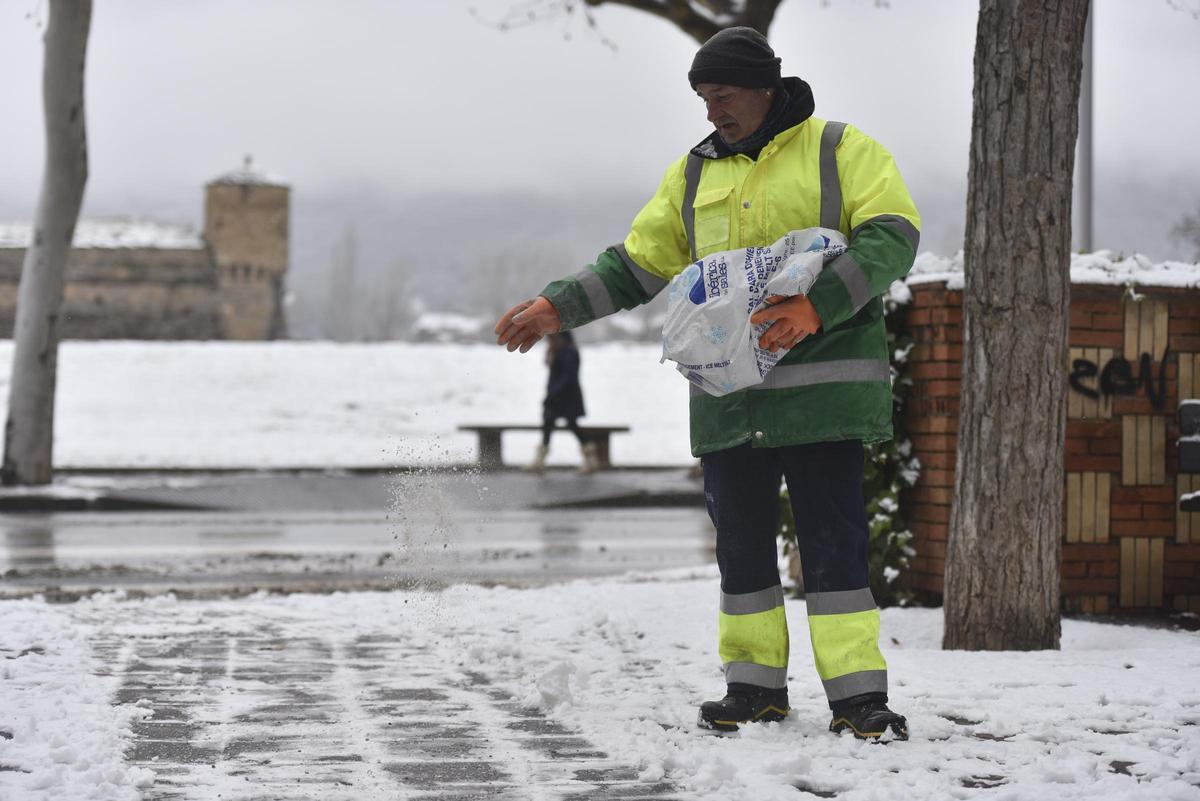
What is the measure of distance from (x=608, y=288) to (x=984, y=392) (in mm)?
1519

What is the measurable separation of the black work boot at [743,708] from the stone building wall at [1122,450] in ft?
7.33

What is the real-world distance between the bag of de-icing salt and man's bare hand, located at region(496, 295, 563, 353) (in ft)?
1.46

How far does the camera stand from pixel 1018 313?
5258 mm

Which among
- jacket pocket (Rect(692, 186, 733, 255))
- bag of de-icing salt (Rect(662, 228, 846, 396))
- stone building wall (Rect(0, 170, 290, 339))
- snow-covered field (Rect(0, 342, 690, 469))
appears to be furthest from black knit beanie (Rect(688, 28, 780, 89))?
stone building wall (Rect(0, 170, 290, 339))

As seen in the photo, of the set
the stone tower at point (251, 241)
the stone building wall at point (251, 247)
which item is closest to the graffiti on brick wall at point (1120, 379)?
the stone building wall at point (251, 247)

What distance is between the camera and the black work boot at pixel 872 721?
13.3ft

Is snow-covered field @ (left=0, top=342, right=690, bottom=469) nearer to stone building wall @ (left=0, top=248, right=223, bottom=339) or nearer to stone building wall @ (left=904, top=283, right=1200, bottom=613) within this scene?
stone building wall @ (left=904, top=283, right=1200, bottom=613)

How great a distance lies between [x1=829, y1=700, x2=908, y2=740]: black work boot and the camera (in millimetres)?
4047

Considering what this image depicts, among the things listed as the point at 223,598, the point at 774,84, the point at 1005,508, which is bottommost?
the point at 223,598

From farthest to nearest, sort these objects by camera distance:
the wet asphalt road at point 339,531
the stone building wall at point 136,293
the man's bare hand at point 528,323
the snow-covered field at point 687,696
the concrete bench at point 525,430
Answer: the stone building wall at point 136,293, the concrete bench at point 525,430, the wet asphalt road at point 339,531, the man's bare hand at point 528,323, the snow-covered field at point 687,696

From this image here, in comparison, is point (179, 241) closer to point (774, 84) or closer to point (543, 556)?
point (543, 556)

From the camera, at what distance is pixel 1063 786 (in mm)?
3547

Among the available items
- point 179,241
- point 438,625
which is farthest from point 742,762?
point 179,241

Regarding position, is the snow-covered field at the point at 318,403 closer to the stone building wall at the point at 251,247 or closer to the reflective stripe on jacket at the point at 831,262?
the reflective stripe on jacket at the point at 831,262
